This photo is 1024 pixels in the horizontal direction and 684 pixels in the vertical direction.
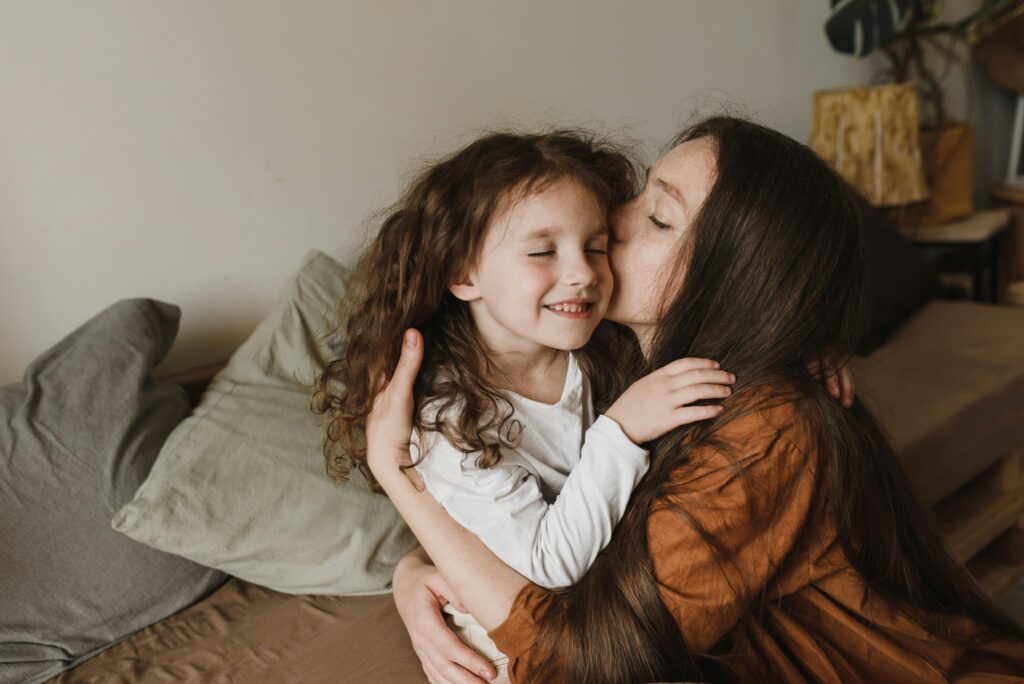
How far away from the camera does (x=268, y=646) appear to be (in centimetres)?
137

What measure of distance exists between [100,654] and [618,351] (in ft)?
2.99

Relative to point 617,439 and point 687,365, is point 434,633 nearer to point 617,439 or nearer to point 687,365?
point 617,439

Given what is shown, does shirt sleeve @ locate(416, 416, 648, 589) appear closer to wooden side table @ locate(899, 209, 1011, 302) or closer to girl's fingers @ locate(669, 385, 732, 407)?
girl's fingers @ locate(669, 385, 732, 407)

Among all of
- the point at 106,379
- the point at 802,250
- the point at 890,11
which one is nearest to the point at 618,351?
the point at 802,250

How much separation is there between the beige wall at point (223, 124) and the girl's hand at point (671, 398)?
3.64ft

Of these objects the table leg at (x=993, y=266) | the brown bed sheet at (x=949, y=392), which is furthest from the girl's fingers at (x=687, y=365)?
the table leg at (x=993, y=266)

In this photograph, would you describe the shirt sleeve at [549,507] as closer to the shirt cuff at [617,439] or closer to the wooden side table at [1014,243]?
the shirt cuff at [617,439]

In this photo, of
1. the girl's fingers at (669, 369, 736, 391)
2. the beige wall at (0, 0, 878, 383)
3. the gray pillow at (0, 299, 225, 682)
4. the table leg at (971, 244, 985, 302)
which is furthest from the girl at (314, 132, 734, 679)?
the table leg at (971, 244, 985, 302)

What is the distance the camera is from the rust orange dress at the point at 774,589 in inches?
39.8

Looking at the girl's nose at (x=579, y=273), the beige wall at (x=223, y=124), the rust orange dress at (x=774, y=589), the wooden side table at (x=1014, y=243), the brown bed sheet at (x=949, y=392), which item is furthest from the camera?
the wooden side table at (x=1014, y=243)

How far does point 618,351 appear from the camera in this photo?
4.66ft

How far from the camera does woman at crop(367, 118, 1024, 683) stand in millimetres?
1015

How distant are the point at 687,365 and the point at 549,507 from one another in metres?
0.24

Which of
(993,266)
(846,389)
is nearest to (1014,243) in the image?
(993,266)
